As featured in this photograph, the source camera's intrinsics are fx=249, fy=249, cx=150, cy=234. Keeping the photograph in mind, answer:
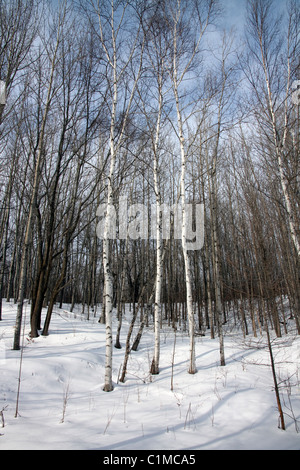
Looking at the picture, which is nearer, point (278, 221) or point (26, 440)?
point (26, 440)

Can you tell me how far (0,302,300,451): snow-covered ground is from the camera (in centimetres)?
302

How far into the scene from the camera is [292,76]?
7.53m

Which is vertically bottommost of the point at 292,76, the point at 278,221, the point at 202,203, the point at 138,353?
the point at 138,353

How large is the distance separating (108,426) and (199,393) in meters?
2.26

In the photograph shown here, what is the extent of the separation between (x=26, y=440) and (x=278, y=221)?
1013 centimetres

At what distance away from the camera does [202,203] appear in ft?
40.6

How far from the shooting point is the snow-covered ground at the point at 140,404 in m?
3.02

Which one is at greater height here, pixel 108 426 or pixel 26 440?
pixel 26 440

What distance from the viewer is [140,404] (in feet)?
14.5

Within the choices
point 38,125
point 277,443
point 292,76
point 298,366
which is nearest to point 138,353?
point 298,366
